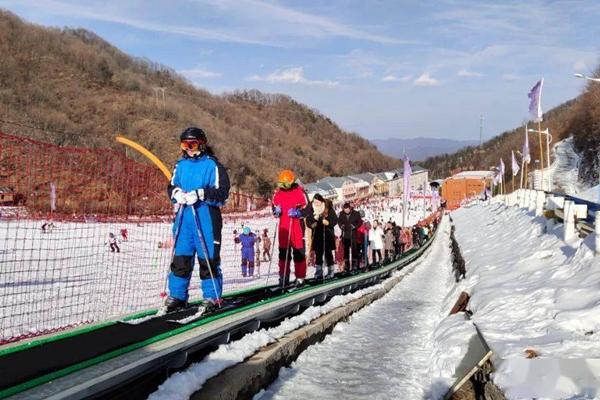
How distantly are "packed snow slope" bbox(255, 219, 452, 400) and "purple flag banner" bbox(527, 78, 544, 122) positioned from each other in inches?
592

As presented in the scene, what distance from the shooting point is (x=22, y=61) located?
13800 centimetres

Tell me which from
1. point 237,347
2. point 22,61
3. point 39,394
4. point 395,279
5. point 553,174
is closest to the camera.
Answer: point 39,394

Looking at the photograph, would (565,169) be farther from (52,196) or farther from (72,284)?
(52,196)

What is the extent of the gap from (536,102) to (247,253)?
1321 cm

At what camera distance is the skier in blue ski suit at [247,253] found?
17.6 meters

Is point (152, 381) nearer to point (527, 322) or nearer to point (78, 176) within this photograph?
point (527, 322)

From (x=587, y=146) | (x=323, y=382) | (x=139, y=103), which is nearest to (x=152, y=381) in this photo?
(x=323, y=382)

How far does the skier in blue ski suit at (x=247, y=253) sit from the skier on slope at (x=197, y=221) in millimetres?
11518

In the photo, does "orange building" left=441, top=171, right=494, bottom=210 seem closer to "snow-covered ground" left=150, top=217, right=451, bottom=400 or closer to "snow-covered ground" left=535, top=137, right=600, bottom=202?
"snow-covered ground" left=535, top=137, right=600, bottom=202

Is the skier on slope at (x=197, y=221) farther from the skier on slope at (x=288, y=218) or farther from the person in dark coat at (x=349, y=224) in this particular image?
the person in dark coat at (x=349, y=224)

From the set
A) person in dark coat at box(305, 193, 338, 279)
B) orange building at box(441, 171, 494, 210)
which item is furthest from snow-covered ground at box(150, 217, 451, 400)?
orange building at box(441, 171, 494, 210)

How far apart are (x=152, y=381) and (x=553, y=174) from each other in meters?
116

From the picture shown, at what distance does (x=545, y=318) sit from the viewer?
590 centimetres

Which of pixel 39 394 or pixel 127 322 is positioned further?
pixel 127 322
